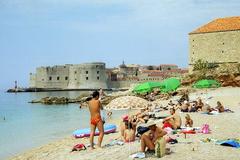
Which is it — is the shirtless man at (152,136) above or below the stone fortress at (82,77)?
below

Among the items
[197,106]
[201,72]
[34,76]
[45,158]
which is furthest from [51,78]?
[45,158]

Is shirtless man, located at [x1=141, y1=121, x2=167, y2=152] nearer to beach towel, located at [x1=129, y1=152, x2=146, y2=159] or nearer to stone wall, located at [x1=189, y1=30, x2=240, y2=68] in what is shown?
beach towel, located at [x1=129, y1=152, x2=146, y2=159]

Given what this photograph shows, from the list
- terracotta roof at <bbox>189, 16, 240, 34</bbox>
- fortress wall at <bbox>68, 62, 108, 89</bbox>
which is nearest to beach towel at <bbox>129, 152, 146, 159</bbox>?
terracotta roof at <bbox>189, 16, 240, 34</bbox>

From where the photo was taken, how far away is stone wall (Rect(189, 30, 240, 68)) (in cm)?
5253

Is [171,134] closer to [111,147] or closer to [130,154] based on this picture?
[111,147]

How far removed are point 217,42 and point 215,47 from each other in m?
0.66

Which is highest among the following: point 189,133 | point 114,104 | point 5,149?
point 114,104

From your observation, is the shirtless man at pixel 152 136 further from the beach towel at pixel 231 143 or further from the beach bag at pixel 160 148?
the beach towel at pixel 231 143

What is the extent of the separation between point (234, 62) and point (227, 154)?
44.0 m

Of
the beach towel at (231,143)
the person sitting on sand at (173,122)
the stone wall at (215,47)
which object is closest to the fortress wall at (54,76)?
the stone wall at (215,47)

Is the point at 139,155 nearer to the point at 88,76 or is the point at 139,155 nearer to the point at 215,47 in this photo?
the point at 215,47

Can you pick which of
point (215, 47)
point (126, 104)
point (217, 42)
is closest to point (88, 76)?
point (215, 47)

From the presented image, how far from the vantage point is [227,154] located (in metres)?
9.95

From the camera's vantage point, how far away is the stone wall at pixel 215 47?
2068 inches
